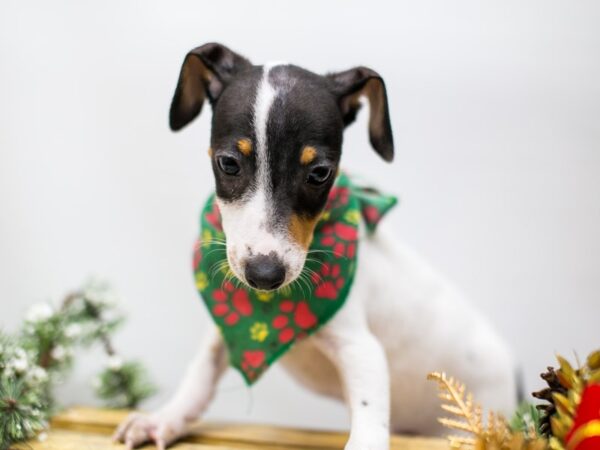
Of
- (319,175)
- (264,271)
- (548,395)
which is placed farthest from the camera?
(319,175)

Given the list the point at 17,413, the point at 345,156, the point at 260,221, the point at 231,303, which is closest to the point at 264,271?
the point at 260,221

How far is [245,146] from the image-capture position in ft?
4.17

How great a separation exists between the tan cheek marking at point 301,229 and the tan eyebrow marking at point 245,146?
144mm

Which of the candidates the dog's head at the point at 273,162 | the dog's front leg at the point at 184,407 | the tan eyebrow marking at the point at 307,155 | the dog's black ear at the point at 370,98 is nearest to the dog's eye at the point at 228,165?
the dog's head at the point at 273,162

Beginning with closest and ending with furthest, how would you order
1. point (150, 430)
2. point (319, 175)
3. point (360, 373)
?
point (319, 175)
point (360, 373)
point (150, 430)

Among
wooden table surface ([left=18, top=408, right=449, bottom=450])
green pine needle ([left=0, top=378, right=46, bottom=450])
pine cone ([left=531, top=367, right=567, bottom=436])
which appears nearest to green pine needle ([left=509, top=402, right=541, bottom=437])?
pine cone ([left=531, top=367, right=567, bottom=436])

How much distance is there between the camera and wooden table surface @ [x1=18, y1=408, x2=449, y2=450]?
1533 millimetres

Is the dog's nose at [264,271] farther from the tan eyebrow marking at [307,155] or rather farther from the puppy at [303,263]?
the tan eyebrow marking at [307,155]

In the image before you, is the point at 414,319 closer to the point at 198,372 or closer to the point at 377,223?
the point at 377,223

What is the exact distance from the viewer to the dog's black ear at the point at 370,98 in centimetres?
143

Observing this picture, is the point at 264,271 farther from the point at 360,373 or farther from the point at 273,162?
the point at 360,373

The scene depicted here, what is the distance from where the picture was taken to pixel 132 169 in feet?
7.88

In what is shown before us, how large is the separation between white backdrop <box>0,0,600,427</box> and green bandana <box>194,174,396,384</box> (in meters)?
0.87

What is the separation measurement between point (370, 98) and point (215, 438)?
2.77 feet
